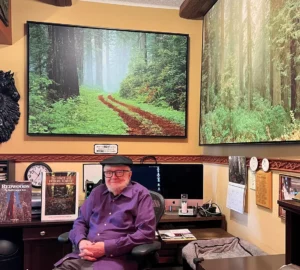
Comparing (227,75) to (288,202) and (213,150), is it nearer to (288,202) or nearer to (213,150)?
(213,150)

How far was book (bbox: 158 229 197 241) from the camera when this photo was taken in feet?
7.79

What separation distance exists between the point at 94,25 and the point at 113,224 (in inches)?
81.1

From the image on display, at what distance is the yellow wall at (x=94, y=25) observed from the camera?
2.98 metres

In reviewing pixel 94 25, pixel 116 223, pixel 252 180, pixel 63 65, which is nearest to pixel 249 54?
pixel 252 180

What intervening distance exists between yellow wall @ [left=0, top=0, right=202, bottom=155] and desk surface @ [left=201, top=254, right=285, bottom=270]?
5.43 ft

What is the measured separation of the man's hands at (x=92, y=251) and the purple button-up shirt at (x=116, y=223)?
29 millimetres

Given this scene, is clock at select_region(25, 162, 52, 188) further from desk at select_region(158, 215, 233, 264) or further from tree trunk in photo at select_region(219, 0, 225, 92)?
tree trunk in photo at select_region(219, 0, 225, 92)

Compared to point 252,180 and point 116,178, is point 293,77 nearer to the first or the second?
point 252,180

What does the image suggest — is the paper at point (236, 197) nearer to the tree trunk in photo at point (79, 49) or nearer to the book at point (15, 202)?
the book at point (15, 202)

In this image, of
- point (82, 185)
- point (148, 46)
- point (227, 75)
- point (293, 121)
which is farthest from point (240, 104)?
point (82, 185)

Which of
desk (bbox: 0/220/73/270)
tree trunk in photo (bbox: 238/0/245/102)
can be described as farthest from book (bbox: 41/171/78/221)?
tree trunk in photo (bbox: 238/0/245/102)

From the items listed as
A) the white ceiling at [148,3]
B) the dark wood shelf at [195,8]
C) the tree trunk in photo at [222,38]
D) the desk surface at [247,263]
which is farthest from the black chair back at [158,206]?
the white ceiling at [148,3]

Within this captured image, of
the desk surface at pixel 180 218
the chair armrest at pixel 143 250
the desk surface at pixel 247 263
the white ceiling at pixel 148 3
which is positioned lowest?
the desk surface at pixel 180 218

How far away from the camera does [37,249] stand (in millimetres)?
2465
